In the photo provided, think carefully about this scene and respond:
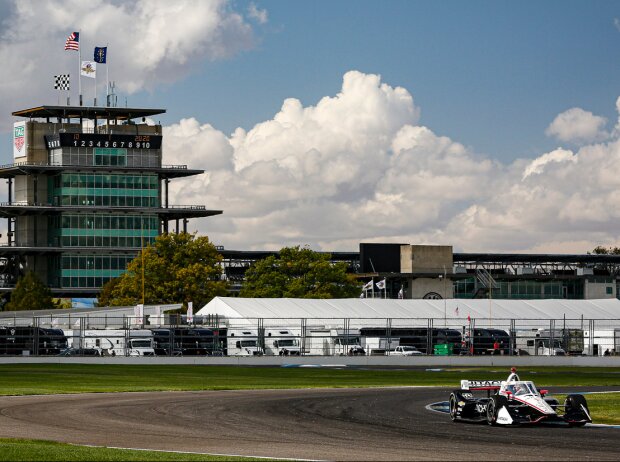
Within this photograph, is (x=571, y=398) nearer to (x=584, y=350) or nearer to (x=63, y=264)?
(x=584, y=350)

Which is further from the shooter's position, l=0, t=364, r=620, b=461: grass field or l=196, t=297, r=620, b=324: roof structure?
l=196, t=297, r=620, b=324: roof structure

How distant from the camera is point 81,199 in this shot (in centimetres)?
16300

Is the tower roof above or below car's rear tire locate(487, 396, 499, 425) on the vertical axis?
above

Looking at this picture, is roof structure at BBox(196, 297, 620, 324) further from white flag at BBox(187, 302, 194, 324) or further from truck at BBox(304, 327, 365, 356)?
truck at BBox(304, 327, 365, 356)

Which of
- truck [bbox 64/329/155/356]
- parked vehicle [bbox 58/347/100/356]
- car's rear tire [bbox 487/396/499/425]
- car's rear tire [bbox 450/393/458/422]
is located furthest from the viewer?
truck [bbox 64/329/155/356]

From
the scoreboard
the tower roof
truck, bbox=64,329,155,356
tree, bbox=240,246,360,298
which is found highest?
the tower roof

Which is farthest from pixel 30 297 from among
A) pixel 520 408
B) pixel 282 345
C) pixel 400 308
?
pixel 520 408

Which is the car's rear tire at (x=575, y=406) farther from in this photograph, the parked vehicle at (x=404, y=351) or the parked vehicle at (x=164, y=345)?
the parked vehicle at (x=164, y=345)

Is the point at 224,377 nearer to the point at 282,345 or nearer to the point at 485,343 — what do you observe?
the point at 282,345

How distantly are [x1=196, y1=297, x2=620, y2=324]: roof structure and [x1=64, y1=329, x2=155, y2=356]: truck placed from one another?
1066cm

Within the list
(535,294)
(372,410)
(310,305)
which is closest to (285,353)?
(310,305)

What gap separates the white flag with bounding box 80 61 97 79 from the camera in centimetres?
16375

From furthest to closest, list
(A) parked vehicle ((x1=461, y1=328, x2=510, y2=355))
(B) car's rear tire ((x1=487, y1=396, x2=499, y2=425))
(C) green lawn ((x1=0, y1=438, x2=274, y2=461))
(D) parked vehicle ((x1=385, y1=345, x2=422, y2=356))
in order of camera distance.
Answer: (A) parked vehicle ((x1=461, y1=328, x2=510, y2=355)) < (D) parked vehicle ((x1=385, y1=345, x2=422, y2=356)) < (B) car's rear tire ((x1=487, y1=396, x2=499, y2=425)) < (C) green lawn ((x1=0, y1=438, x2=274, y2=461))

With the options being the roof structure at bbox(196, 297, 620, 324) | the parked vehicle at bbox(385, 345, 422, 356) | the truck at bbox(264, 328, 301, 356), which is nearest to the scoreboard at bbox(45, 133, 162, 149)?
the roof structure at bbox(196, 297, 620, 324)
